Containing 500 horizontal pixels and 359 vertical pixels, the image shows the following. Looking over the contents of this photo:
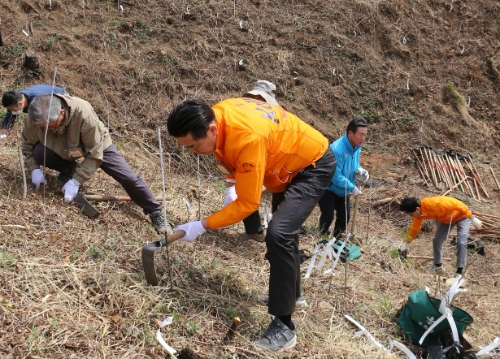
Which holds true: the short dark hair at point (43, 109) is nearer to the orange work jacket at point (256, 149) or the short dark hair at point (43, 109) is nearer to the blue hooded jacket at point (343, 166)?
the orange work jacket at point (256, 149)

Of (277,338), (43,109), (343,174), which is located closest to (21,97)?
(43,109)

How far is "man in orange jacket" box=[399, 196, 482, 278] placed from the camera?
5.11 m

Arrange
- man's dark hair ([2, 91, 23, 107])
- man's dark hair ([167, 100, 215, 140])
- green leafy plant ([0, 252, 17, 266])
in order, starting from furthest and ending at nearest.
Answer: man's dark hair ([2, 91, 23, 107]) → green leafy plant ([0, 252, 17, 266]) → man's dark hair ([167, 100, 215, 140])

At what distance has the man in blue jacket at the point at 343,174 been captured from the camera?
477cm

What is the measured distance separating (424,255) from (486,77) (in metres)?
7.08

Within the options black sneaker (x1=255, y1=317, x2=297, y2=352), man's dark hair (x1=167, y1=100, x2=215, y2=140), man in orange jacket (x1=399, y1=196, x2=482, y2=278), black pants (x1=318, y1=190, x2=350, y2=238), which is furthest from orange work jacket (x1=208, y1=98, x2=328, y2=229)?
man in orange jacket (x1=399, y1=196, x2=482, y2=278)

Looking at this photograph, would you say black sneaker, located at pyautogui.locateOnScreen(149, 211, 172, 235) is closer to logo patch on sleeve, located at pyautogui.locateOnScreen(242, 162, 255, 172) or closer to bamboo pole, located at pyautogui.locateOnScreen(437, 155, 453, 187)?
logo patch on sleeve, located at pyautogui.locateOnScreen(242, 162, 255, 172)

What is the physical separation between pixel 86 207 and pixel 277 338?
6.61 feet

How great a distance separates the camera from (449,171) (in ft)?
28.7

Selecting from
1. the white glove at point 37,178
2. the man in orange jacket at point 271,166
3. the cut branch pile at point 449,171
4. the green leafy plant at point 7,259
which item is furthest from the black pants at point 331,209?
the cut branch pile at point 449,171

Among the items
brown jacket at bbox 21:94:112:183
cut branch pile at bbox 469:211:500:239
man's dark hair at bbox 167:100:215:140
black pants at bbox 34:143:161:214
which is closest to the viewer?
man's dark hair at bbox 167:100:215:140

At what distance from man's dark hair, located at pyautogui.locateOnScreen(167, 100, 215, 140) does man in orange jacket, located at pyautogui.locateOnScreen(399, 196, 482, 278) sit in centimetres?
362

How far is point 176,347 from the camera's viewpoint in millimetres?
2346

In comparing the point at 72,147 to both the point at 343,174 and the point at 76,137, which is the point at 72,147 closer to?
the point at 76,137
